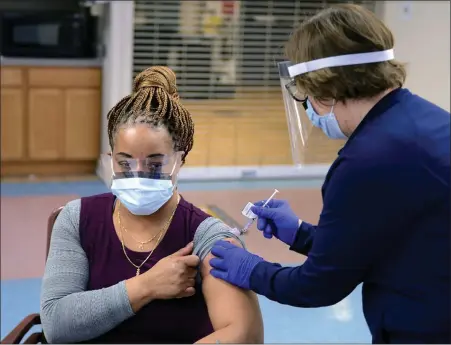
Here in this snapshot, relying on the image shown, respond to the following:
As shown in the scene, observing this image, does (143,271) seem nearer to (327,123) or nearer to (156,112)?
(156,112)

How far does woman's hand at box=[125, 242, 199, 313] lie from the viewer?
4.89 feet

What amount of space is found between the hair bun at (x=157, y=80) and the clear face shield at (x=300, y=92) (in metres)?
0.29

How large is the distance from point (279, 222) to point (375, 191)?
482 millimetres

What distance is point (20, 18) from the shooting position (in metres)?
5.49

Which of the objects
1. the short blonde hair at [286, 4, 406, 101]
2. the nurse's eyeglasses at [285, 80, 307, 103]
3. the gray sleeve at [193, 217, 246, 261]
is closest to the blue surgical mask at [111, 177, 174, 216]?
the gray sleeve at [193, 217, 246, 261]

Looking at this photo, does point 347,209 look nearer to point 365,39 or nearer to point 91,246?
point 365,39

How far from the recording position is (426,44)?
18.1ft

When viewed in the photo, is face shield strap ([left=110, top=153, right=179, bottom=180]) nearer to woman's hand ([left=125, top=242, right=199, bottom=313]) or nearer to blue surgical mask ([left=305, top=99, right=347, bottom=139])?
woman's hand ([left=125, top=242, right=199, bottom=313])

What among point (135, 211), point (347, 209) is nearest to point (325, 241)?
point (347, 209)

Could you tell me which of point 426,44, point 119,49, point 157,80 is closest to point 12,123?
point 119,49

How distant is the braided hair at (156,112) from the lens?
5.19 feet

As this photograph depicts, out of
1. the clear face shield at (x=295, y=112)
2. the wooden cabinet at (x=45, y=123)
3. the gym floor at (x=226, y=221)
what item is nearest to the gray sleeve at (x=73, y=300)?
the clear face shield at (x=295, y=112)

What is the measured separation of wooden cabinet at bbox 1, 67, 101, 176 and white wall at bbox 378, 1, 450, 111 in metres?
2.47

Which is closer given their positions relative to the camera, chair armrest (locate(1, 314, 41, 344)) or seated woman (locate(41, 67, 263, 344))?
seated woman (locate(41, 67, 263, 344))
